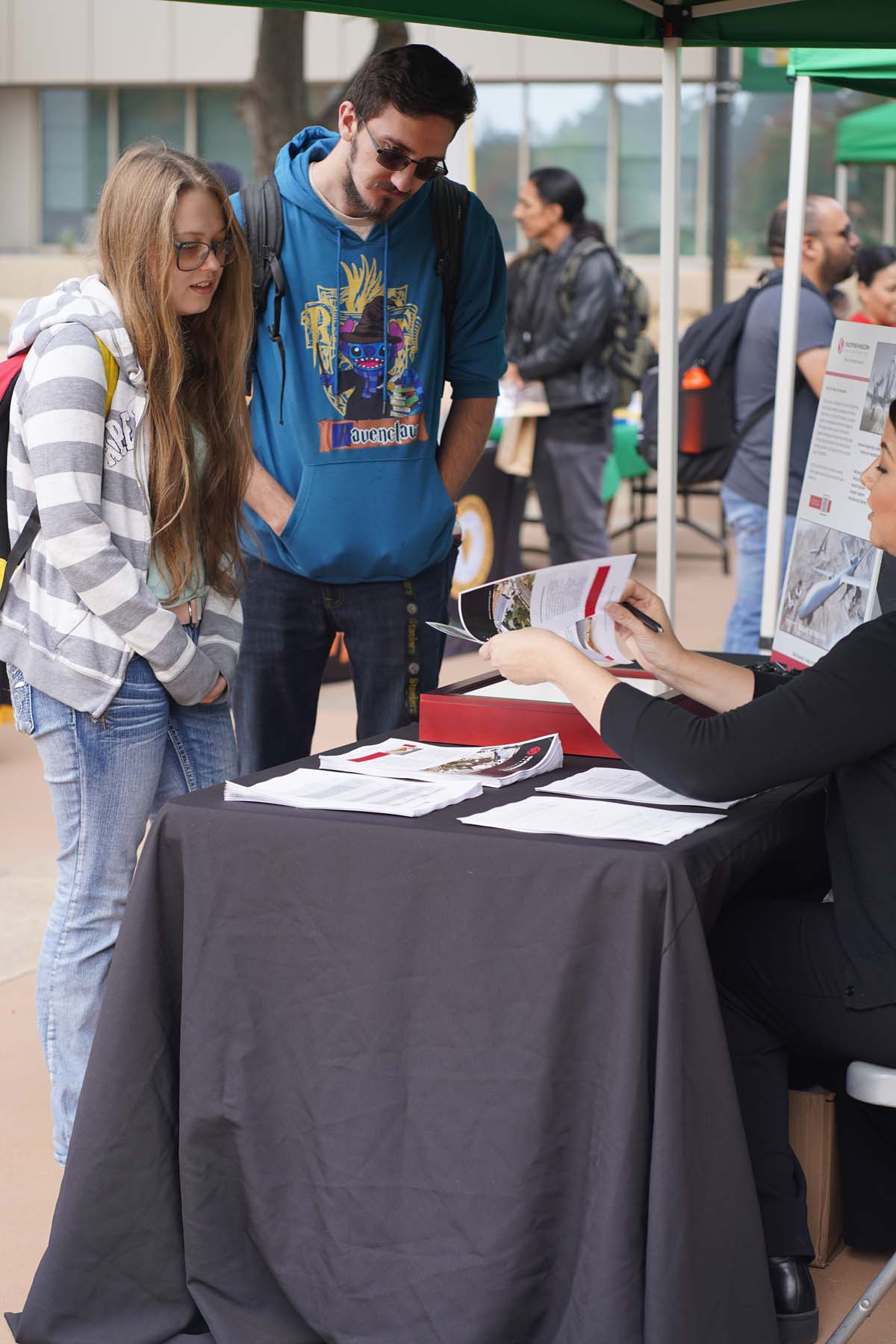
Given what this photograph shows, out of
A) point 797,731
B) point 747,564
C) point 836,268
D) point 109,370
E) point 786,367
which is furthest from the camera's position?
point 747,564

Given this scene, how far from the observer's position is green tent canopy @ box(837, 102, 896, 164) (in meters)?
10.5

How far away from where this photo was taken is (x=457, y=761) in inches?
106

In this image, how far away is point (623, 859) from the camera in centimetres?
214

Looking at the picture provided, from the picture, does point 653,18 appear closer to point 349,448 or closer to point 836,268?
point 349,448

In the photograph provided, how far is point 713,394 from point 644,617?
290 cm

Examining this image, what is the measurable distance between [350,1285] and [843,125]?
10.9 metres

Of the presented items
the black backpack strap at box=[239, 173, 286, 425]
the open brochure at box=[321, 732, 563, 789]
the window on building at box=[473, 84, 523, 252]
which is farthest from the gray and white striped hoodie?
the window on building at box=[473, 84, 523, 252]

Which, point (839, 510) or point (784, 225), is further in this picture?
point (784, 225)

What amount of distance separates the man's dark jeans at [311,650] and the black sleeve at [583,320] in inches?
164

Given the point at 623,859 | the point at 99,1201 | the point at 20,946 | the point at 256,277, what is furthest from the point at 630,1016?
the point at 20,946

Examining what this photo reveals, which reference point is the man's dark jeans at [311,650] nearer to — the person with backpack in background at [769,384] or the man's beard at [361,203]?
the man's beard at [361,203]

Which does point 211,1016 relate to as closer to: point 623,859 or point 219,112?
point 623,859

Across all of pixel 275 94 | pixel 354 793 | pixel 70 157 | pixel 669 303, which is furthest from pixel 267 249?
pixel 70 157

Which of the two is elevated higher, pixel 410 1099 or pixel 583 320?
pixel 583 320
